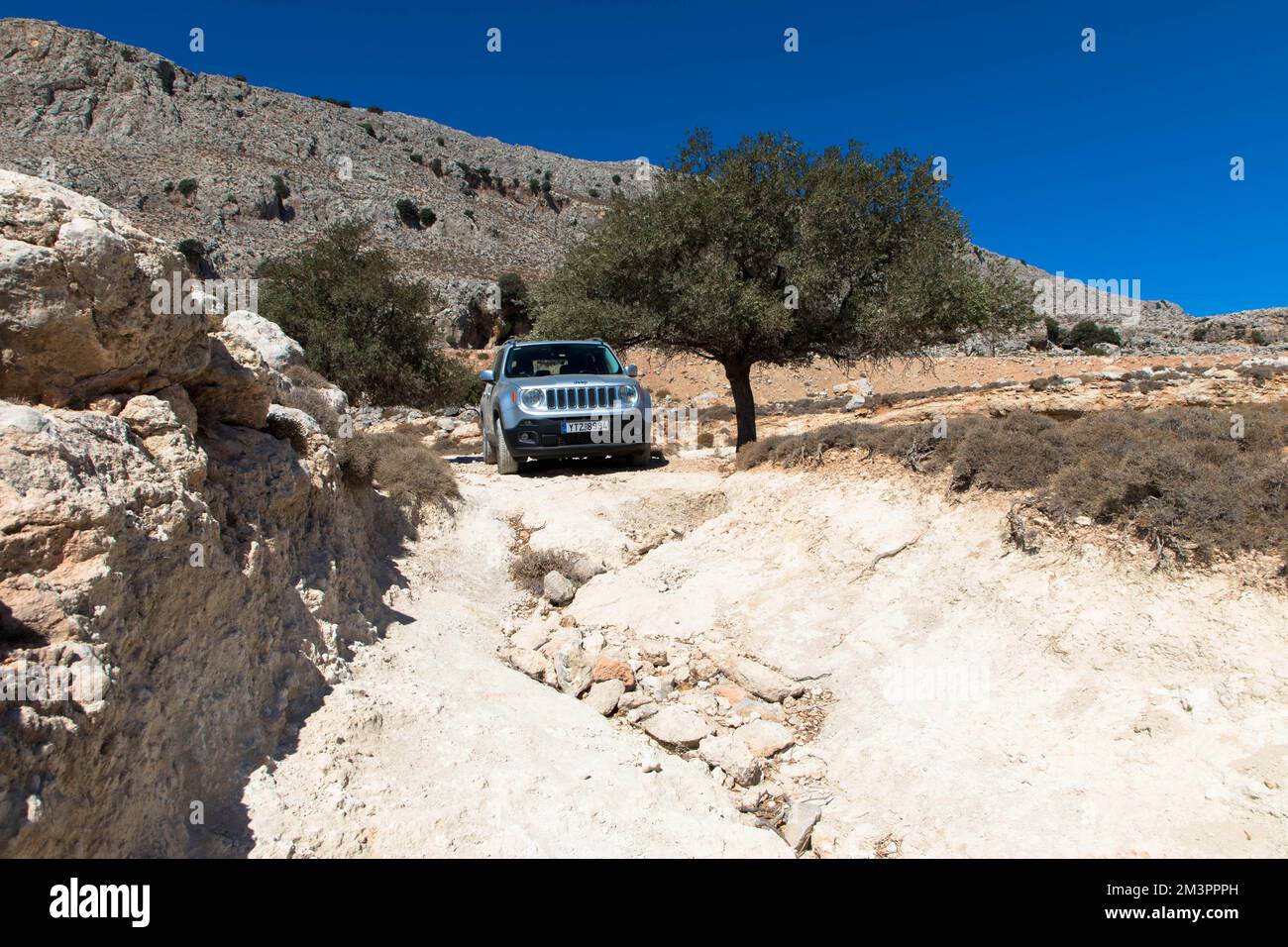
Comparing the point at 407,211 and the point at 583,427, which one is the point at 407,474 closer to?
the point at 583,427

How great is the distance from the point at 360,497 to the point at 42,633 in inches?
195

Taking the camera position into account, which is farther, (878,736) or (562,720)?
(562,720)

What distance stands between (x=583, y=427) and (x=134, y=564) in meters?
7.97

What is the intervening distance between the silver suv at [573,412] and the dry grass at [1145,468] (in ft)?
14.3

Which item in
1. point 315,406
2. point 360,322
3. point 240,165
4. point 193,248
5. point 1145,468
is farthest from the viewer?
point 240,165

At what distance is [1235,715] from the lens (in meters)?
4.41

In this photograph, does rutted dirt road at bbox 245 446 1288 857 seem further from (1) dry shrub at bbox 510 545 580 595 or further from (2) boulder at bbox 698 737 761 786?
(1) dry shrub at bbox 510 545 580 595

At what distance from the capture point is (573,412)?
11.4 meters

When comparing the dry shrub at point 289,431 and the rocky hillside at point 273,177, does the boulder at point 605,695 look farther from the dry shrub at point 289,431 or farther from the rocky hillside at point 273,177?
the rocky hillside at point 273,177

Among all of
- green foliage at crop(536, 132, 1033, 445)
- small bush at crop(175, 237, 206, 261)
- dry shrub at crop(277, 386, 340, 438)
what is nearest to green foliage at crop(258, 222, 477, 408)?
green foliage at crop(536, 132, 1033, 445)

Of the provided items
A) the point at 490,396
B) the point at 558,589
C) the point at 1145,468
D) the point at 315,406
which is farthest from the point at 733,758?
the point at 490,396

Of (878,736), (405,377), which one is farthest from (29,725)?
(405,377)

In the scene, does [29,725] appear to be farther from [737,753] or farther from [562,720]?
[737,753]
